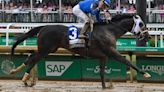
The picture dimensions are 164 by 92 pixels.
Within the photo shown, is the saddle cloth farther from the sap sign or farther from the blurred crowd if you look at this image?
the blurred crowd

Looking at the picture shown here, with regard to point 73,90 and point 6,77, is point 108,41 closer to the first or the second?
point 73,90

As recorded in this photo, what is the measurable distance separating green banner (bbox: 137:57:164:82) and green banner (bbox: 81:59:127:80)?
17.8 inches

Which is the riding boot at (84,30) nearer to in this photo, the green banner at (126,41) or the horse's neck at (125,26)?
the horse's neck at (125,26)

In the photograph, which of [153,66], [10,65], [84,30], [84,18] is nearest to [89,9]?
[84,18]

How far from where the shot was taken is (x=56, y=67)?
12898 millimetres

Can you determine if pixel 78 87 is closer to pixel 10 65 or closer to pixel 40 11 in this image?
pixel 10 65

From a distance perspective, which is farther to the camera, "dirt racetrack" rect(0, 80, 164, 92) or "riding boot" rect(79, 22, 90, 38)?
"riding boot" rect(79, 22, 90, 38)

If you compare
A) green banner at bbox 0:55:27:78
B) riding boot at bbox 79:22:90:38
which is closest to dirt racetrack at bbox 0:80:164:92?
green banner at bbox 0:55:27:78

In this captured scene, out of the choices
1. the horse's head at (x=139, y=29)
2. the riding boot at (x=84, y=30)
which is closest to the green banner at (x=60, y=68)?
the riding boot at (x=84, y=30)

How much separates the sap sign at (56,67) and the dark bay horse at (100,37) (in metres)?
1.76

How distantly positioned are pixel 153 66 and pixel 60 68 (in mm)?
2397

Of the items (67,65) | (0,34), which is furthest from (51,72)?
(0,34)

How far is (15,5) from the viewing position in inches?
814

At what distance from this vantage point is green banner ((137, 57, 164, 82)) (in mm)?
12289
